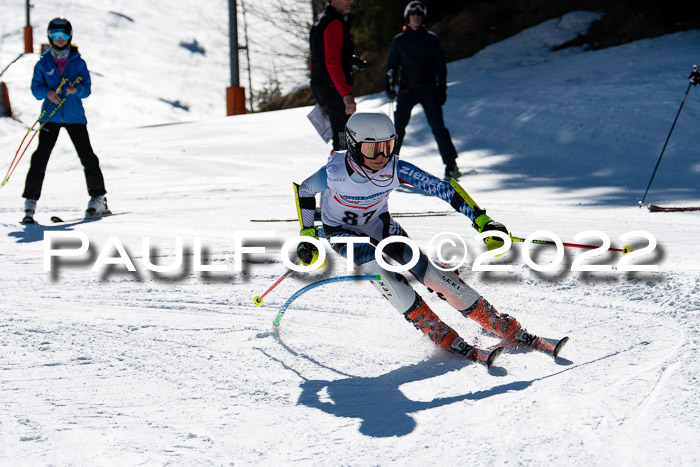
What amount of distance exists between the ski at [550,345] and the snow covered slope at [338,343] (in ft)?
0.23

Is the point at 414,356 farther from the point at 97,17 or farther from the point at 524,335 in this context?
the point at 97,17

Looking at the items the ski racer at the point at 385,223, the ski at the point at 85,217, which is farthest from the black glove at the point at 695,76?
the ski at the point at 85,217

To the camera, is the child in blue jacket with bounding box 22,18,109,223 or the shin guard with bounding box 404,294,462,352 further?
the child in blue jacket with bounding box 22,18,109,223

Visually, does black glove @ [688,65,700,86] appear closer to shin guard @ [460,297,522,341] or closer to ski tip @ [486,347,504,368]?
shin guard @ [460,297,522,341]

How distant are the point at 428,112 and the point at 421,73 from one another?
0.46 meters

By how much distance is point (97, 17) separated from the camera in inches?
1213

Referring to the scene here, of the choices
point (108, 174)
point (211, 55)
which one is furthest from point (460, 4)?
point (211, 55)

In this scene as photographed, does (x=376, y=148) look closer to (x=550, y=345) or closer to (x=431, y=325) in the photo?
(x=431, y=325)

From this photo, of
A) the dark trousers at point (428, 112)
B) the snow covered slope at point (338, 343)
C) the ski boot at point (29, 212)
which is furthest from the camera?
the dark trousers at point (428, 112)

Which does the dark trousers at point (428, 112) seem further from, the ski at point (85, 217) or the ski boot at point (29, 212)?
the ski boot at point (29, 212)

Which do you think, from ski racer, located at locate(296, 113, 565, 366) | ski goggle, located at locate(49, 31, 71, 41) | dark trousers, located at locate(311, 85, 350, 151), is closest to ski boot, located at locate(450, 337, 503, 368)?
ski racer, located at locate(296, 113, 565, 366)

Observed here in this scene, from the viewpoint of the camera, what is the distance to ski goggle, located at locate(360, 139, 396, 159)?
4.29 metres

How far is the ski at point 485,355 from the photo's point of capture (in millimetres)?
3756

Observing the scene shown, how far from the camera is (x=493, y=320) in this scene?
4098 millimetres
